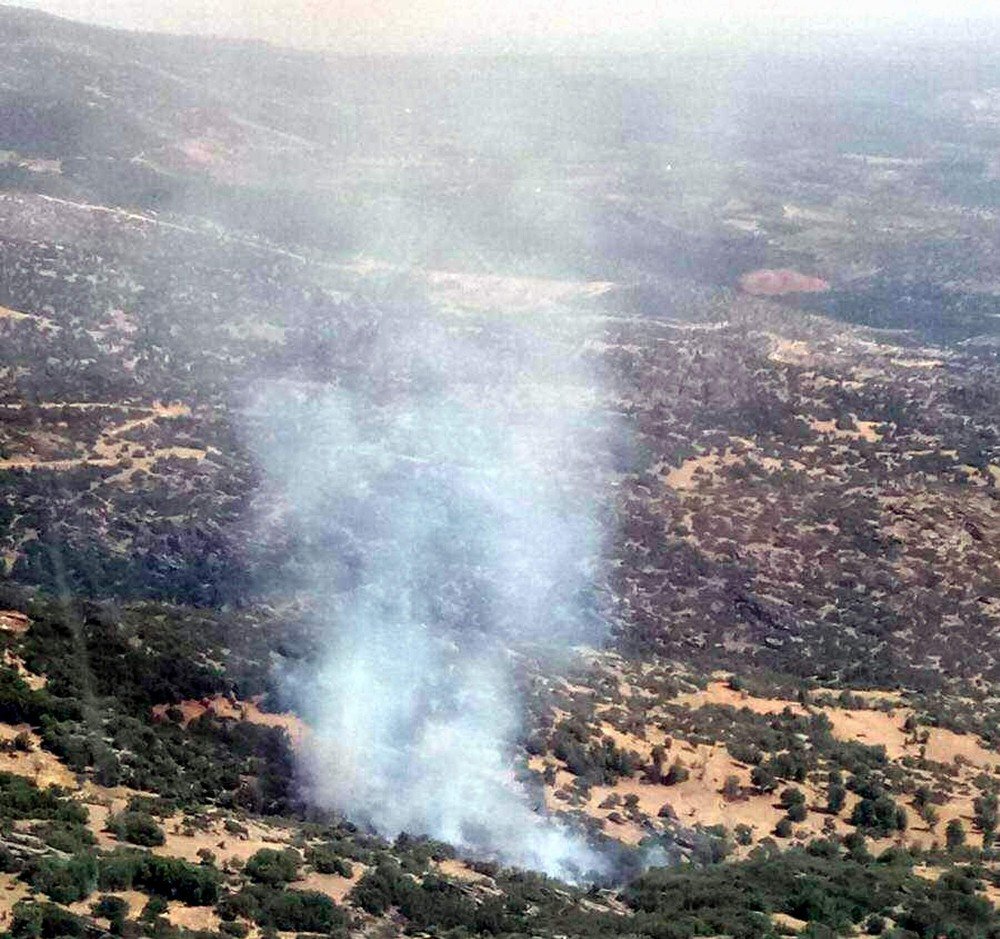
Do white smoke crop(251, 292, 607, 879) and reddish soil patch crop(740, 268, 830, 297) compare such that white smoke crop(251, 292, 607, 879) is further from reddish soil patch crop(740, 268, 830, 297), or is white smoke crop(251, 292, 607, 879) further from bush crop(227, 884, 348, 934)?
reddish soil patch crop(740, 268, 830, 297)

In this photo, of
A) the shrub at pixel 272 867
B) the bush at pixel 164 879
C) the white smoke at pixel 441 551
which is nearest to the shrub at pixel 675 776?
the white smoke at pixel 441 551

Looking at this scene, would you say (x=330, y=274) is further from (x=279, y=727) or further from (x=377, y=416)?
(x=279, y=727)

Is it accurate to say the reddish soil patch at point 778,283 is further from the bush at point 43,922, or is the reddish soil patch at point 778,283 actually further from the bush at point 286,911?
the bush at point 43,922

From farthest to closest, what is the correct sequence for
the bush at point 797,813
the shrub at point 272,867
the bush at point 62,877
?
1. the bush at point 797,813
2. the shrub at point 272,867
3. the bush at point 62,877

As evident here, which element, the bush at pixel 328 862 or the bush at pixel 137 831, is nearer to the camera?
the bush at pixel 137 831

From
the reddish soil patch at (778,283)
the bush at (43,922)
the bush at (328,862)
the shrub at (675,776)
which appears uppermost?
the reddish soil patch at (778,283)

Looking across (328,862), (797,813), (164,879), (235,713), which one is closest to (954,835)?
(797,813)
